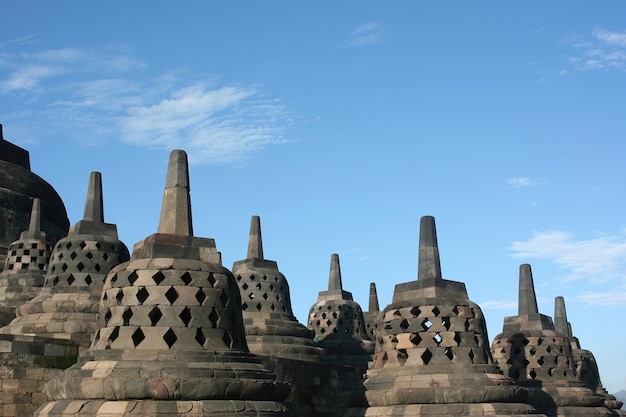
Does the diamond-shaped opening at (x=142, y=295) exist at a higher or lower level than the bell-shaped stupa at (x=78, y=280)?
lower

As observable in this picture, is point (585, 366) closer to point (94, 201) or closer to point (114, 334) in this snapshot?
point (94, 201)

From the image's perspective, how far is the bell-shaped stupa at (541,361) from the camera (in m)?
19.9

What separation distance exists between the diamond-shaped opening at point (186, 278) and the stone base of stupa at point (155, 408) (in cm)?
188

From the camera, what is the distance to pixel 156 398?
10242 mm

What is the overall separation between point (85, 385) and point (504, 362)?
13.1 m

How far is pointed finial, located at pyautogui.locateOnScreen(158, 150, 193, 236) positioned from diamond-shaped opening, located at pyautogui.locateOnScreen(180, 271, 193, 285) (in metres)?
0.93

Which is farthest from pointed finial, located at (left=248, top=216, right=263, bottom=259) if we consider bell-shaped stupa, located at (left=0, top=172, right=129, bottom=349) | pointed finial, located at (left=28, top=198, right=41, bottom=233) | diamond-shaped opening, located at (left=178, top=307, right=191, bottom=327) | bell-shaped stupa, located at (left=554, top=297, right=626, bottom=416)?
diamond-shaped opening, located at (left=178, top=307, right=191, bottom=327)

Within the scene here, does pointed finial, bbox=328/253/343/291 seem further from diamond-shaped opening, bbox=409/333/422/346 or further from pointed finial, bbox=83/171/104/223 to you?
diamond-shaped opening, bbox=409/333/422/346

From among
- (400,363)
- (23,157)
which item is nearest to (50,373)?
(400,363)

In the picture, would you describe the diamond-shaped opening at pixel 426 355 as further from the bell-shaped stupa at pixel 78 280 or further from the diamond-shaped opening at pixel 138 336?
the bell-shaped stupa at pixel 78 280

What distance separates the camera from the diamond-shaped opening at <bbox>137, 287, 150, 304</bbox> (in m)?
11.2

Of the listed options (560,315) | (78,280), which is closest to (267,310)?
(78,280)

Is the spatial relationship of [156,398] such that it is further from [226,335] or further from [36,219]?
[36,219]

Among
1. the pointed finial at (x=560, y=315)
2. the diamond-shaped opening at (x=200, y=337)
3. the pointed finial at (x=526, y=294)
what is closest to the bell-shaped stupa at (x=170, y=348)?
the diamond-shaped opening at (x=200, y=337)
